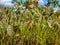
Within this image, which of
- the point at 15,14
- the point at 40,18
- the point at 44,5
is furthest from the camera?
the point at 44,5

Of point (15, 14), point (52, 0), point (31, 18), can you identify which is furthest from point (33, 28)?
point (52, 0)

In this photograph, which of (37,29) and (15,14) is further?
(15,14)

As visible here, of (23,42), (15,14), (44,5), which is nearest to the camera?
(23,42)

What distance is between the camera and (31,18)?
2.26 m

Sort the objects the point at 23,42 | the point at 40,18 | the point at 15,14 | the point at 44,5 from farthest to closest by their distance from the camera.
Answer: the point at 44,5
the point at 15,14
the point at 40,18
the point at 23,42

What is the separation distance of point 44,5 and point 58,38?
541mm

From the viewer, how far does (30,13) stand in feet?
7.45

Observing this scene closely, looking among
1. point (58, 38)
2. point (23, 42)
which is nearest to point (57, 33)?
point (58, 38)

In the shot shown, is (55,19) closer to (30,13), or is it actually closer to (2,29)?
(30,13)

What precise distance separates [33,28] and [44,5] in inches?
19.4

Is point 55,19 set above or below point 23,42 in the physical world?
above

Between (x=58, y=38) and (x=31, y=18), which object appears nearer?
(x=58, y=38)

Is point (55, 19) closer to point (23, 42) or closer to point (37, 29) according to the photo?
point (37, 29)

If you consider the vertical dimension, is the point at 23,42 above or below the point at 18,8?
below
